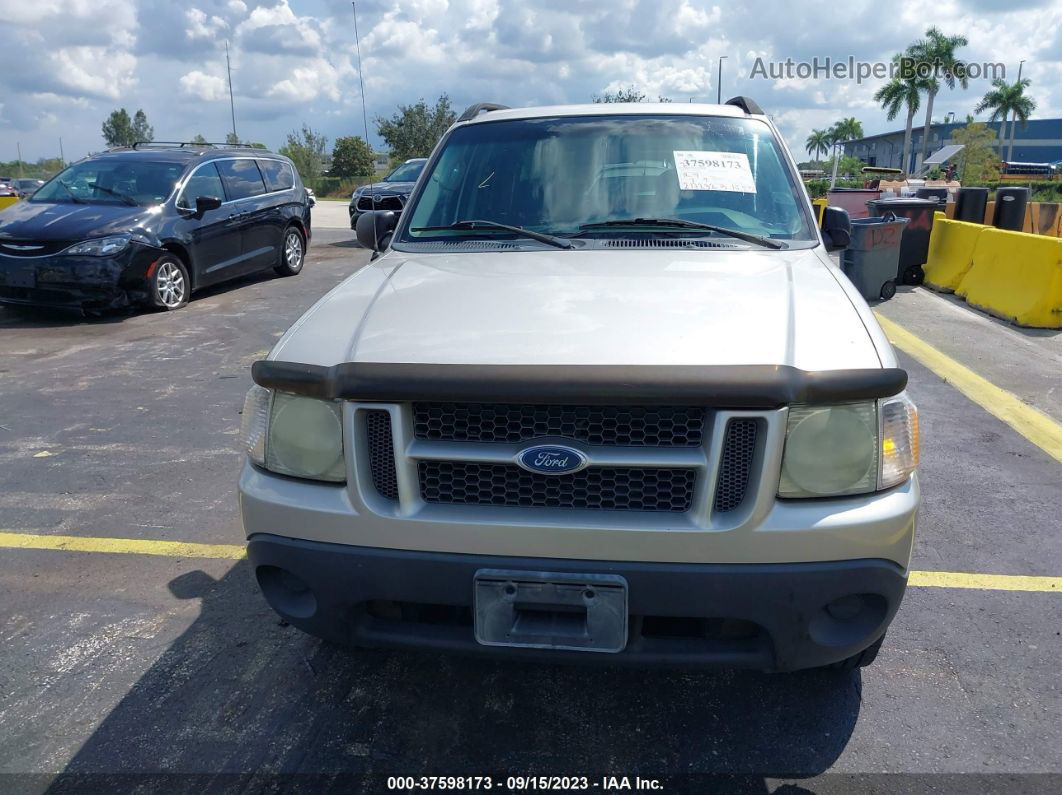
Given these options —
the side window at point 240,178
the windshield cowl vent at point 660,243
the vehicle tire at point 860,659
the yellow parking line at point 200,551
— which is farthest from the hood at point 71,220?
the vehicle tire at point 860,659

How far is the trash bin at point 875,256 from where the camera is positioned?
33.0 feet

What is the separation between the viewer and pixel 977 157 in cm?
5978

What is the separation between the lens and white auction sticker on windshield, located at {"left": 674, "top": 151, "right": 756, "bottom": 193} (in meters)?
3.56

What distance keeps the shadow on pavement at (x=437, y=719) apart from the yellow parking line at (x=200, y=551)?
80 cm

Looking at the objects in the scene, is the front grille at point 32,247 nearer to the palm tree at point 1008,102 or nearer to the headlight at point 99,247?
the headlight at point 99,247

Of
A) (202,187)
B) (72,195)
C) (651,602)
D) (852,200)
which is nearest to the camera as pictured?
(651,602)

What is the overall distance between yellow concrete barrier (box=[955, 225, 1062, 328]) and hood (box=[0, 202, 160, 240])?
30.9 feet

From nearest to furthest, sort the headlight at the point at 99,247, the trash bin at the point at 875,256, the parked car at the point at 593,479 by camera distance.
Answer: the parked car at the point at 593,479 < the headlight at the point at 99,247 < the trash bin at the point at 875,256

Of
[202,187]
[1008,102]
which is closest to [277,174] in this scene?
[202,187]

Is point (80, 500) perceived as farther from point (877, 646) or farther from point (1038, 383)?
point (1038, 383)

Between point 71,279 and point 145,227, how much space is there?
37.9 inches

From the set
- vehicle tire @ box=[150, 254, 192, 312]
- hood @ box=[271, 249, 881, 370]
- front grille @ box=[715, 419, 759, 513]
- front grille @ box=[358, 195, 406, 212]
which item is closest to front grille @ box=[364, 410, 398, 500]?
hood @ box=[271, 249, 881, 370]

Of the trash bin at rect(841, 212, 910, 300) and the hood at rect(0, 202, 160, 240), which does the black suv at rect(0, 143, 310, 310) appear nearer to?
the hood at rect(0, 202, 160, 240)

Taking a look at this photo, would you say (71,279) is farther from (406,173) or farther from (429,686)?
(406,173)
